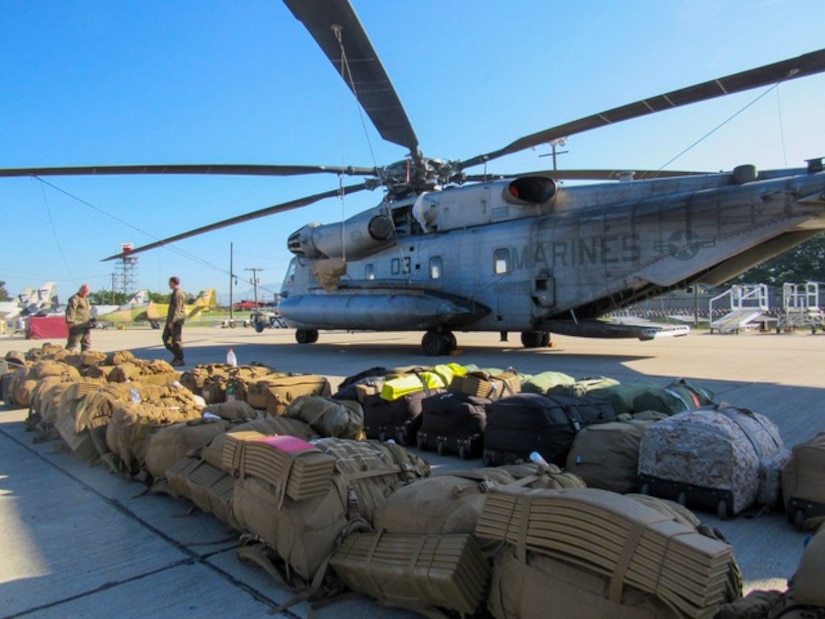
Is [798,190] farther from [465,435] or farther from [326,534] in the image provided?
[326,534]

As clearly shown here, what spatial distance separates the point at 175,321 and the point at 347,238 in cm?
514

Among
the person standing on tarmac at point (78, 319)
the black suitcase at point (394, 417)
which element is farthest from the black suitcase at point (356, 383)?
the person standing on tarmac at point (78, 319)

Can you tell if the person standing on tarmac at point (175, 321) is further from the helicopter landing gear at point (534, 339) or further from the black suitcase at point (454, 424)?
the helicopter landing gear at point (534, 339)

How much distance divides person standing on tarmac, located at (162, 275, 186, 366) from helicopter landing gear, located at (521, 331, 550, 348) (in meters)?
8.26

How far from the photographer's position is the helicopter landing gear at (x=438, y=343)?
12.8m

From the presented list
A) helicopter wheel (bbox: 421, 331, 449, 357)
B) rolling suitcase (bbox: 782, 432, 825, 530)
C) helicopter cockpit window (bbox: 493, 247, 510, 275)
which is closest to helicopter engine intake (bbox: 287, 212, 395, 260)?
helicopter wheel (bbox: 421, 331, 449, 357)

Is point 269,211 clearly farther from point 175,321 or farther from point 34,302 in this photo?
point 34,302

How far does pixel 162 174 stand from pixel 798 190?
11467mm

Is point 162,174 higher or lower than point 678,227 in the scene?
higher

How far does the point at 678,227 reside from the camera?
384 inches

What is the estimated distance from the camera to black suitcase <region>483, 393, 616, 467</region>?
12.8 ft

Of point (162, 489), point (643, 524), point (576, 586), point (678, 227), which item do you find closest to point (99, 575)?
point (162, 489)

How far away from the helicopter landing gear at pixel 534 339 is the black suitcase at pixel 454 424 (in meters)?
9.89

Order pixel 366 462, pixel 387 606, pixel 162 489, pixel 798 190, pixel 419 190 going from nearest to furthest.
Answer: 1. pixel 387 606
2. pixel 366 462
3. pixel 162 489
4. pixel 798 190
5. pixel 419 190
